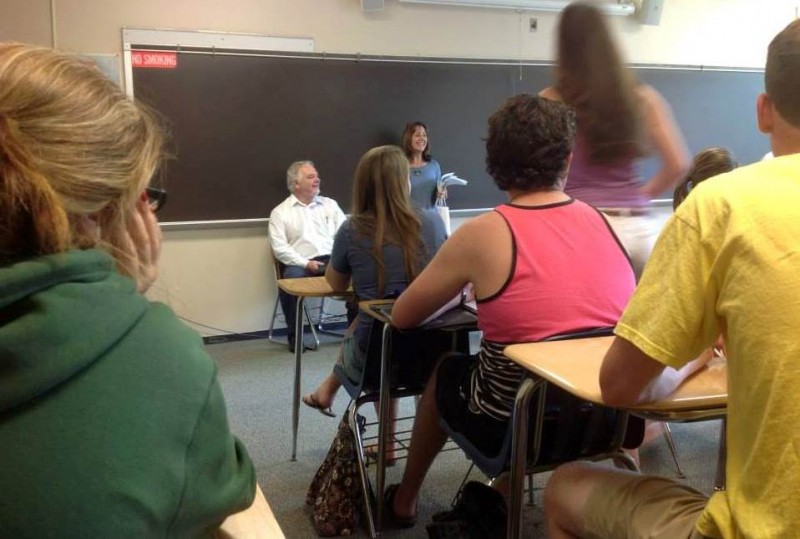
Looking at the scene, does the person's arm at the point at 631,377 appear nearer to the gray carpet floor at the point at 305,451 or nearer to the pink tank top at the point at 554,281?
the pink tank top at the point at 554,281

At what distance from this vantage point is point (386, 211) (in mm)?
2463

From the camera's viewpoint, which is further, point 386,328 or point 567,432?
point 386,328

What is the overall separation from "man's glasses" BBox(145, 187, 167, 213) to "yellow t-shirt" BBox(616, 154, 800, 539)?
701 millimetres

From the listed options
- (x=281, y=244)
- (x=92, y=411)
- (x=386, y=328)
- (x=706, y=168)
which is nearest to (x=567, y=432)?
(x=386, y=328)

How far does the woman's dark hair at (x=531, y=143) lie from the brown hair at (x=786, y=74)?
0.74 m

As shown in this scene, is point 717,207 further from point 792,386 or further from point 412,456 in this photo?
point 412,456

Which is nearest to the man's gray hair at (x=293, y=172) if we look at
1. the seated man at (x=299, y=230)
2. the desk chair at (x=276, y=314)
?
the seated man at (x=299, y=230)

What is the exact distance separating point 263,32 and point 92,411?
440cm

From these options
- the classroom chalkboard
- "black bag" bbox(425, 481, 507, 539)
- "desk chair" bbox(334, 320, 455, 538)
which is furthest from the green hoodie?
the classroom chalkboard

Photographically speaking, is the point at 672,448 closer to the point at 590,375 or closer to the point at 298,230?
the point at 590,375

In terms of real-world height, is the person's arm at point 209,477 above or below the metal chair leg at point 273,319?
above

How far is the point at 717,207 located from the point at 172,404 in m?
0.76

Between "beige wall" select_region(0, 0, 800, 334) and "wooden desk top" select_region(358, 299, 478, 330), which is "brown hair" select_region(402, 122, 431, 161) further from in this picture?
"wooden desk top" select_region(358, 299, 478, 330)

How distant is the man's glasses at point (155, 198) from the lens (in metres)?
0.97
